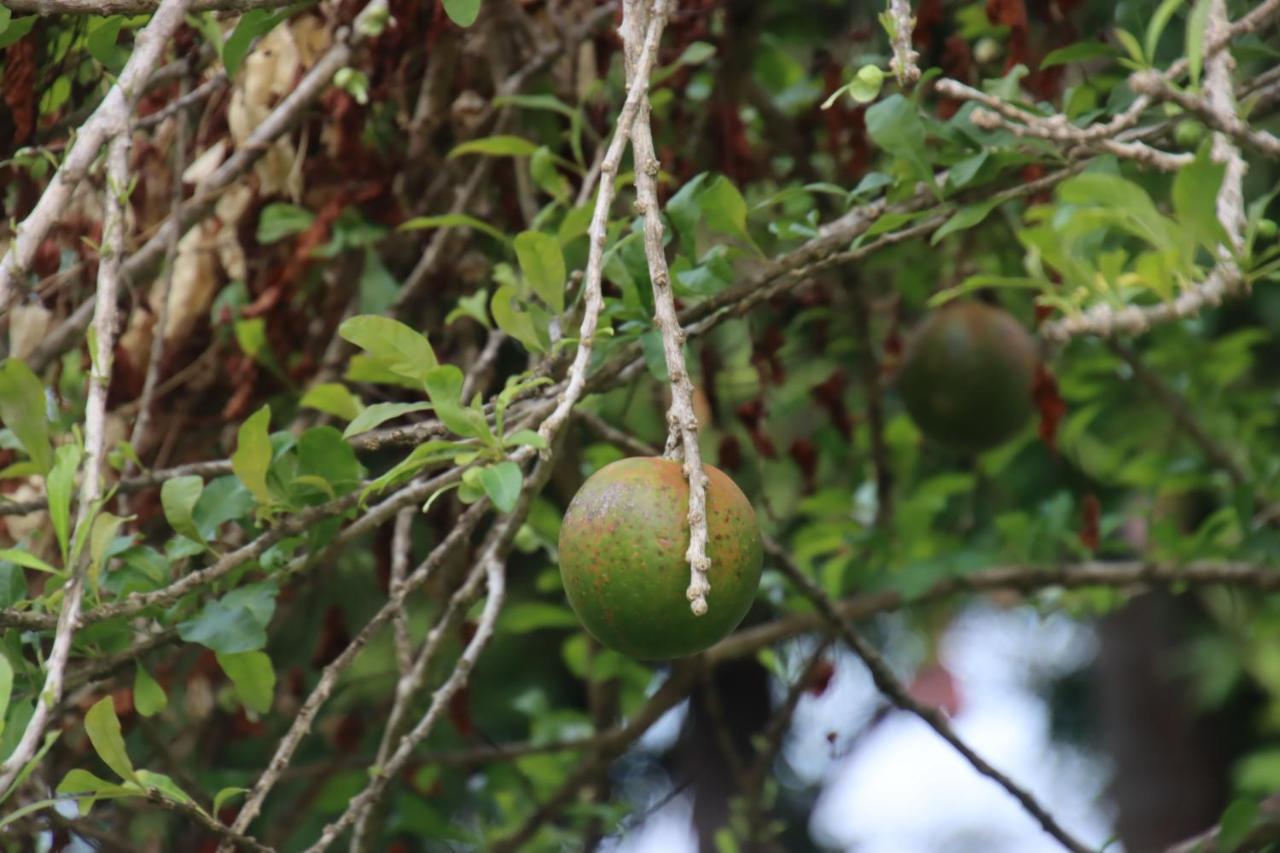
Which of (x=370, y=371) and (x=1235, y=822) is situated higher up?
(x=370, y=371)

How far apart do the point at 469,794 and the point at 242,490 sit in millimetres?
1706

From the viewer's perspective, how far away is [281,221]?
2219mm

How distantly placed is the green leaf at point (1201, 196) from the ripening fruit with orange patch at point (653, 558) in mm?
467

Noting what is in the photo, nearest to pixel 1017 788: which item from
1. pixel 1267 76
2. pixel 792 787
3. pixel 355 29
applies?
pixel 1267 76

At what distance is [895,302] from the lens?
2.80m

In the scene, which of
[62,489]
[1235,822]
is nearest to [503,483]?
[62,489]

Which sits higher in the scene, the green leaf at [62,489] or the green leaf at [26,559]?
the green leaf at [62,489]

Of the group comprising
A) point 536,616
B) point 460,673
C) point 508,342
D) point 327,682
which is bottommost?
point 536,616

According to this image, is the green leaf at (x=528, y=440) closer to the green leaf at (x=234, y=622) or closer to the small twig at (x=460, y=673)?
the small twig at (x=460, y=673)

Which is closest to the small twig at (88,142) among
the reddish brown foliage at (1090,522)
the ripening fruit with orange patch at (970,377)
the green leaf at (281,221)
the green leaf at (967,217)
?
the green leaf at (281,221)

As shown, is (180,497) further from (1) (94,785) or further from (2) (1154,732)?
(2) (1154,732)

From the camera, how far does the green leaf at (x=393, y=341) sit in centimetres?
137

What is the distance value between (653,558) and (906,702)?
101cm

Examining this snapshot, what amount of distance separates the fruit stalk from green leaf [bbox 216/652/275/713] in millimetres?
583
